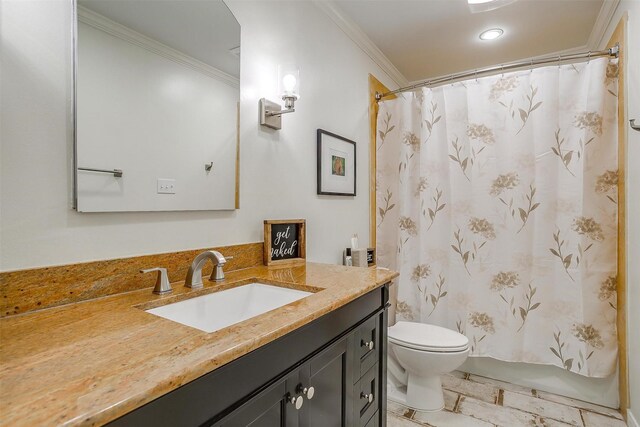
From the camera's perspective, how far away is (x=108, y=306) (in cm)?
89

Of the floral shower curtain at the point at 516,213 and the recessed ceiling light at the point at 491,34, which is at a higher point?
the recessed ceiling light at the point at 491,34

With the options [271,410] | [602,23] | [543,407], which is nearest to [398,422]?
[543,407]

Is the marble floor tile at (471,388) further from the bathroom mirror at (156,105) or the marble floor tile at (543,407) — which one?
the bathroom mirror at (156,105)

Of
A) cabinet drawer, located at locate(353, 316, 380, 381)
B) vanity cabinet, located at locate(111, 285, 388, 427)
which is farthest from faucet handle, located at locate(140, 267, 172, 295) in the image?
cabinet drawer, located at locate(353, 316, 380, 381)

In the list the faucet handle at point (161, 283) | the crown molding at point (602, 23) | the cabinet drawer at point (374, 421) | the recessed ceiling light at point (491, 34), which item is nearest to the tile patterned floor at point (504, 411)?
the cabinet drawer at point (374, 421)

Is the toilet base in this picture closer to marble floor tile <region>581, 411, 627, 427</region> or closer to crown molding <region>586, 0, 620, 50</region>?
marble floor tile <region>581, 411, 627, 427</region>

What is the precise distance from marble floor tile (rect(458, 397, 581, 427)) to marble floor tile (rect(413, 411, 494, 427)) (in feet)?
0.13

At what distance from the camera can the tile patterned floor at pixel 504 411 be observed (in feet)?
5.89

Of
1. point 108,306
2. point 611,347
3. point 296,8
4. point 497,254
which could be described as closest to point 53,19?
point 108,306

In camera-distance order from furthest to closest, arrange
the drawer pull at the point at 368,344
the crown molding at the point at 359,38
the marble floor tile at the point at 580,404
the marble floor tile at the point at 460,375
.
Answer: the marble floor tile at the point at 460,375, the crown molding at the point at 359,38, the marble floor tile at the point at 580,404, the drawer pull at the point at 368,344

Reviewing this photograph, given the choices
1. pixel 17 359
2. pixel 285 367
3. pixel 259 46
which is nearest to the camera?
pixel 17 359

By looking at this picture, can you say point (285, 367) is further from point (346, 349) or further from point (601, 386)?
point (601, 386)

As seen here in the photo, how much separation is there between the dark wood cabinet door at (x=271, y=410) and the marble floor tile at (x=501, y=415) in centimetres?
151

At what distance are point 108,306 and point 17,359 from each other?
0.31 metres
